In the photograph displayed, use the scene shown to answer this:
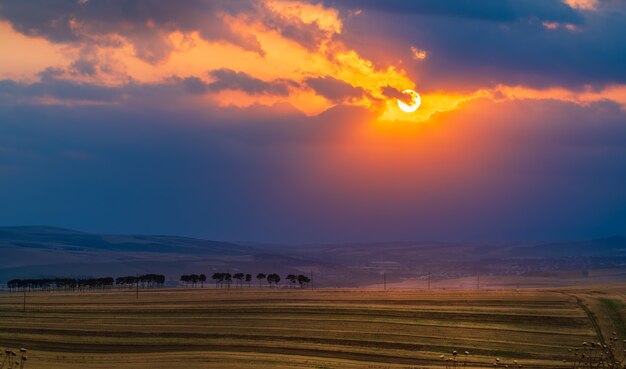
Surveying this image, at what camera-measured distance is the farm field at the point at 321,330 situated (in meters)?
84.4

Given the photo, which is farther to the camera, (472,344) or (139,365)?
(472,344)

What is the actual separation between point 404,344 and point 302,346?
39.4 feet

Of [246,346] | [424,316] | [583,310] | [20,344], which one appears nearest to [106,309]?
[20,344]

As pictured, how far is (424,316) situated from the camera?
107688 mm

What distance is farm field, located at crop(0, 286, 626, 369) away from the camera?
84375mm

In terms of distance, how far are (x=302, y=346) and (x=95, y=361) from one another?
23429 millimetres

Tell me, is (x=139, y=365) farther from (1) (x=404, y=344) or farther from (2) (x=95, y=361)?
(1) (x=404, y=344)

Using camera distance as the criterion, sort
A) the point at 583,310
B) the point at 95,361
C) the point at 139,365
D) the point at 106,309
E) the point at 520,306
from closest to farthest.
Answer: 1. the point at 139,365
2. the point at 95,361
3. the point at 583,310
4. the point at 520,306
5. the point at 106,309

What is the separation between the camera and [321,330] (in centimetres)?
10075

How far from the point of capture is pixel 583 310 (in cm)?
10600

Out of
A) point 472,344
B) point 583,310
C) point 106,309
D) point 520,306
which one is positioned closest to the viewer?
point 472,344

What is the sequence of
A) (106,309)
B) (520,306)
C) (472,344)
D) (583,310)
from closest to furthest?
1. (472,344)
2. (583,310)
3. (520,306)
4. (106,309)

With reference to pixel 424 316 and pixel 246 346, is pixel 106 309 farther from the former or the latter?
pixel 424 316

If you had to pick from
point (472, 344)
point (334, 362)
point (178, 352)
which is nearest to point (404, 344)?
point (472, 344)
